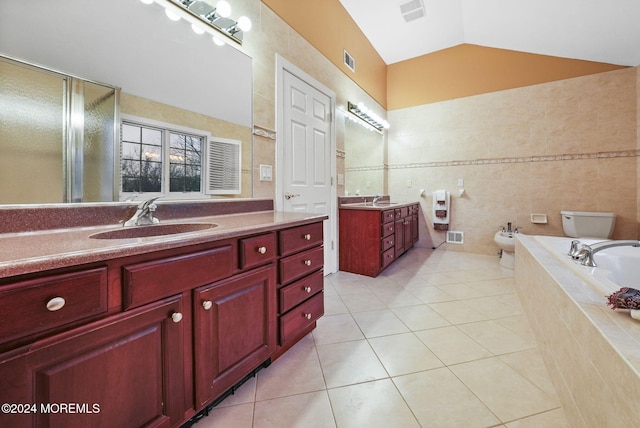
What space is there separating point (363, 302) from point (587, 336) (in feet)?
4.81

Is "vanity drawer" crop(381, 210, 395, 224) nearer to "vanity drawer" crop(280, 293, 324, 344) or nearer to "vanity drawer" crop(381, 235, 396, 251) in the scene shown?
"vanity drawer" crop(381, 235, 396, 251)

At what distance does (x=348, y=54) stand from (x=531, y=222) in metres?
3.25

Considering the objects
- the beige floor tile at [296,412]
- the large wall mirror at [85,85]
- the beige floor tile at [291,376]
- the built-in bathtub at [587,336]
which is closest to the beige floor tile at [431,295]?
the built-in bathtub at [587,336]

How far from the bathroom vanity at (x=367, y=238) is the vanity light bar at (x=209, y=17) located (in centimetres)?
189

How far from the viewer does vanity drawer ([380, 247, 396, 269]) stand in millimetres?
2856

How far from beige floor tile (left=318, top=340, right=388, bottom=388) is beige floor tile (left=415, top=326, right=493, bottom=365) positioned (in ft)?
1.24

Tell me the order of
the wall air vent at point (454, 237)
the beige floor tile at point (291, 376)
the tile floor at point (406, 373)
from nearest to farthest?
1. the tile floor at point (406, 373)
2. the beige floor tile at point (291, 376)
3. the wall air vent at point (454, 237)

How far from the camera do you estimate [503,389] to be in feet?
4.05

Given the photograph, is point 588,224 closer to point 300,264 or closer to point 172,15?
point 300,264

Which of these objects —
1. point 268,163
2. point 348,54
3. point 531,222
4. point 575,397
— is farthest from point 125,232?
point 531,222

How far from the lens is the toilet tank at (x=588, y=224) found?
2.97 m

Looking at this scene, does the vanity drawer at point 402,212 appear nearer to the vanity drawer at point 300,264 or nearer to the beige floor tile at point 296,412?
the vanity drawer at point 300,264

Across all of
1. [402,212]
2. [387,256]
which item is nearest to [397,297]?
[387,256]

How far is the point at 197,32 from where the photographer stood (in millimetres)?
1576
